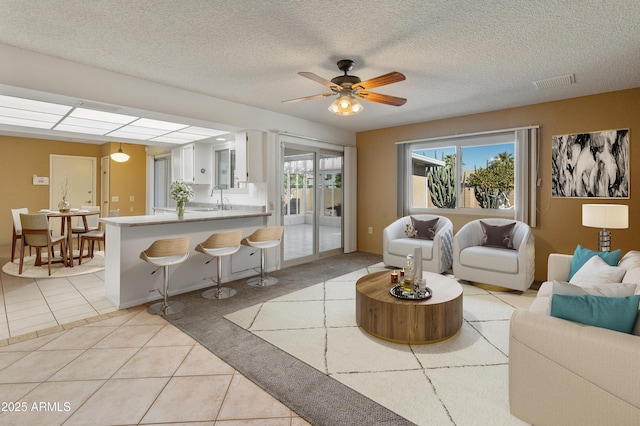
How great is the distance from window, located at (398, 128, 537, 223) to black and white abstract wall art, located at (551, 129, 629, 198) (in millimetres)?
316

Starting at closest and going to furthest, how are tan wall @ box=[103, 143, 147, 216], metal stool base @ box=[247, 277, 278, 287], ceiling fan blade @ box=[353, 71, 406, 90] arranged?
1. ceiling fan blade @ box=[353, 71, 406, 90]
2. metal stool base @ box=[247, 277, 278, 287]
3. tan wall @ box=[103, 143, 147, 216]

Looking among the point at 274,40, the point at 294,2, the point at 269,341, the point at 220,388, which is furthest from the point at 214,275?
the point at 294,2

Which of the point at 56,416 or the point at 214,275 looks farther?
the point at 214,275

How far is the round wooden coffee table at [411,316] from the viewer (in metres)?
2.69

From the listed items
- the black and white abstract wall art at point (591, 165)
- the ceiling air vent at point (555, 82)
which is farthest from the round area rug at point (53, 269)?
the black and white abstract wall art at point (591, 165)

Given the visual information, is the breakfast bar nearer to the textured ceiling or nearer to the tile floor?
the tile floor

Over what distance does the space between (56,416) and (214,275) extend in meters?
2.69

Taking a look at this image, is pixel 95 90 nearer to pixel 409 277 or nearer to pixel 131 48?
pixel 131 48

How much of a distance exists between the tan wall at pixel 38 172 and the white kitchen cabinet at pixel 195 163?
278 cm

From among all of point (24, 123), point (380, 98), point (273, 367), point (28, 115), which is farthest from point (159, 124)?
point (273, 367)

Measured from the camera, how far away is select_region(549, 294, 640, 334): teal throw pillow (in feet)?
5.23

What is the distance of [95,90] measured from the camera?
3.36 metres

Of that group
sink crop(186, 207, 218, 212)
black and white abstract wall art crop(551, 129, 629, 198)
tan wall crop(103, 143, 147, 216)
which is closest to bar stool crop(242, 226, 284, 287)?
sink crop(186, 207, 218, 212)

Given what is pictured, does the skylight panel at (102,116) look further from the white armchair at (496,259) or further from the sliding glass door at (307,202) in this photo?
the white armchair at (496,259)
